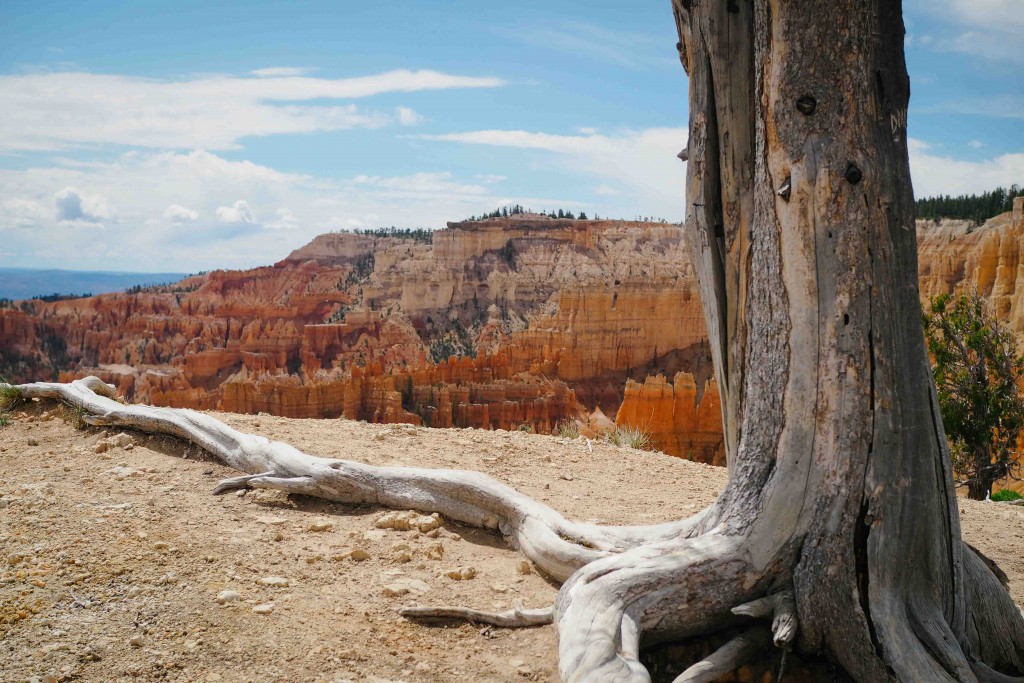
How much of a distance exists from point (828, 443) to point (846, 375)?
0.90 ft

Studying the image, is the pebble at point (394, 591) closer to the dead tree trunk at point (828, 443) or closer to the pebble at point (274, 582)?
the pebble at point (274, 582)

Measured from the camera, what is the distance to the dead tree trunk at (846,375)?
2990 mm

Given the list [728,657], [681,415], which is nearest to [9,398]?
[728,657]

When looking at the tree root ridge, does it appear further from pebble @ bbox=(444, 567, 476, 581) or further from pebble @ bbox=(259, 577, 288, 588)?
pebble @ bbox=(259, 577, 288, 588)

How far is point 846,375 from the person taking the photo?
3004 millimetres

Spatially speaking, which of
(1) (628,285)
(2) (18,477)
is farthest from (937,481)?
(1) (628,285)

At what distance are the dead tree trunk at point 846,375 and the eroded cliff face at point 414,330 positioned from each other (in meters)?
26.3

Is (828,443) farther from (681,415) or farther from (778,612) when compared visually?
(681,415)

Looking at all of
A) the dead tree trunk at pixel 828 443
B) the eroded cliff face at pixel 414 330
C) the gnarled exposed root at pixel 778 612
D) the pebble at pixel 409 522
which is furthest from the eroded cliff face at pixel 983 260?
the gnarled exposed root at pixel 778 612

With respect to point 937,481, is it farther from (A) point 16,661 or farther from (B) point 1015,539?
(A) point 16,661

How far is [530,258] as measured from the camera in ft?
251

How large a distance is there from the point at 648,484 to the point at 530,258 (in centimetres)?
7108

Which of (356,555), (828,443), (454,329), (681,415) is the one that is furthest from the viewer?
(454,329)

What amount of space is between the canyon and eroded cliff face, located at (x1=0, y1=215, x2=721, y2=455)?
138mm
